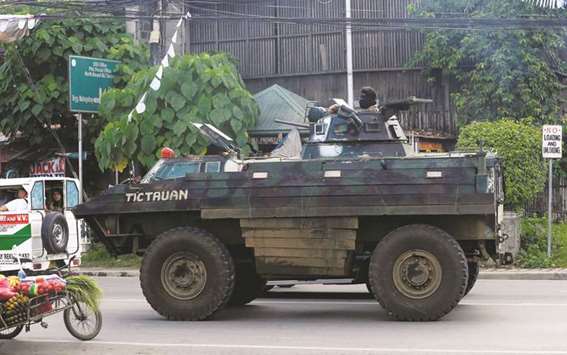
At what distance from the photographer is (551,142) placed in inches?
689

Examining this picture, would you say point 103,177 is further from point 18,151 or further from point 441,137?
point 441,137

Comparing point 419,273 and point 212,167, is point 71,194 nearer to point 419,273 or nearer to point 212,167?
point 212,167

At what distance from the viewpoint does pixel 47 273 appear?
371 inches

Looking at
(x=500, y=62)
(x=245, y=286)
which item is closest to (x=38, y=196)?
(x=245, y=286)

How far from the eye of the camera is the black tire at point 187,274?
438 inches

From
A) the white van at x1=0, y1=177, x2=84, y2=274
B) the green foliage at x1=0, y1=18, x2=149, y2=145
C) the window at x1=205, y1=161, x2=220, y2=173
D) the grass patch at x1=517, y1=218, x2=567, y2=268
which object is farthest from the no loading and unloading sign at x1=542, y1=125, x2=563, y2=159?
the green foliage at x1=0, y1=18, x2=149, y2=145

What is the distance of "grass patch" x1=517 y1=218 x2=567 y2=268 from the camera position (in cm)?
1803

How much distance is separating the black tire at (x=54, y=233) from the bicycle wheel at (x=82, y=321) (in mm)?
3382

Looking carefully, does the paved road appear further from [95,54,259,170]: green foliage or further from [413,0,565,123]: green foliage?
[413,0,565,123]: green foliage

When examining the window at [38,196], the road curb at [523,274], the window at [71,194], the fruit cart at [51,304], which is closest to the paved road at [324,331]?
the fruit cart at [51,304]

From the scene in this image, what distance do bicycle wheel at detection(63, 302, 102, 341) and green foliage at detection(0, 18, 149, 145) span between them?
13.3 meters

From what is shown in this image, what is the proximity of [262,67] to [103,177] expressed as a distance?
570 cm

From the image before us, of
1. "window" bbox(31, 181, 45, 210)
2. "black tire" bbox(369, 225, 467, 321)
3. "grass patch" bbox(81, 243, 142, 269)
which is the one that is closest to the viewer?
"black tire" bbox(369, 225, 467, 321)

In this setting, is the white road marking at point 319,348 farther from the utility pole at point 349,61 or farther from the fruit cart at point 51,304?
the utility pole at point 349,61
